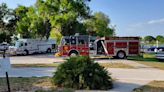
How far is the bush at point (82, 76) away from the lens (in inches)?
512

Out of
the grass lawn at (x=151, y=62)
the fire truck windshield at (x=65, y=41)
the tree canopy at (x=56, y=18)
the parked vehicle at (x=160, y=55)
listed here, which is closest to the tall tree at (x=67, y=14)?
the tree canopy at (x=56, y=18)

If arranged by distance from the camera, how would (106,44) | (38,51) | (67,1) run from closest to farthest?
1. (106,44)
2. (38,51)
3. (67,1)

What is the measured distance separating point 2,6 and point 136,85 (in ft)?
199

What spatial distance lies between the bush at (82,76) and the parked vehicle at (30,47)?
108 ft

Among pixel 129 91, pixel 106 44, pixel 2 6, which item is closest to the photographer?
pixel 129 91

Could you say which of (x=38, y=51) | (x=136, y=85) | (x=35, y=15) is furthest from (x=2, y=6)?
(x=136, y=85)

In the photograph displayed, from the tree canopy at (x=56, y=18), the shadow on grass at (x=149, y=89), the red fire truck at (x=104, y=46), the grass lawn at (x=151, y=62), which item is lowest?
the shadow on grass at (x=149, y=89)

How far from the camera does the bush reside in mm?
13000

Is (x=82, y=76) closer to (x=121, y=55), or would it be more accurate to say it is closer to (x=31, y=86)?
(x=31, y=86)

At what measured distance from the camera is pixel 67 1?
55.3 metres

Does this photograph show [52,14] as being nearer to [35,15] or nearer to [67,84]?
[35,15]

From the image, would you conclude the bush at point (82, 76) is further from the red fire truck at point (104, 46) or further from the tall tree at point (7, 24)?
the tall tree at point (7, 24)

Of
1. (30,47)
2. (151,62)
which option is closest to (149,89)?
(151,62)

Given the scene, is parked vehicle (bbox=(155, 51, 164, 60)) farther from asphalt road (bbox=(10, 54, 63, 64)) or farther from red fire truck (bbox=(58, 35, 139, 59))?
asphalt road (bbox=(10, 54, 63, 64))
